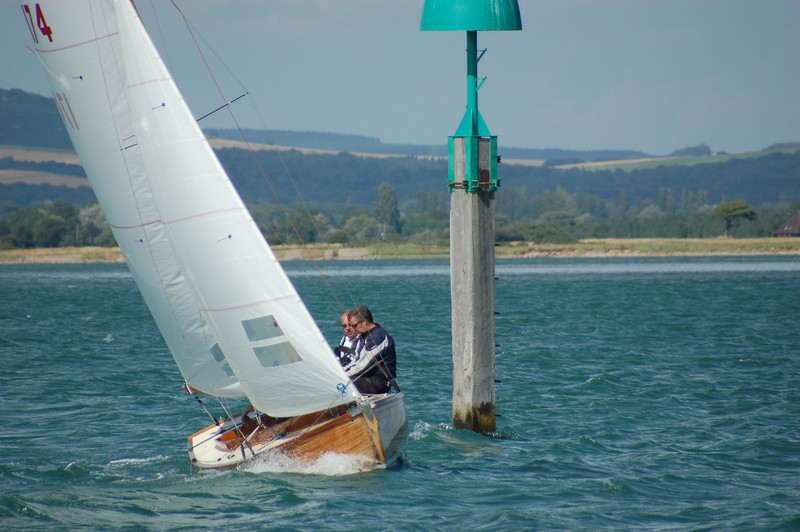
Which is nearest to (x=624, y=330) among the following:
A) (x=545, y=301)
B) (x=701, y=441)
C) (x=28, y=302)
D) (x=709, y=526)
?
(x=545, y=301)

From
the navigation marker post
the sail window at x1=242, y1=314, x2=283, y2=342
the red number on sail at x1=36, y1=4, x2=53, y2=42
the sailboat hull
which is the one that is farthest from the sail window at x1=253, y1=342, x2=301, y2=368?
the red number on sail at x1=36, y1=4, x2=53, y2=42

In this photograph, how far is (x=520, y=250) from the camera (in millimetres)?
95188

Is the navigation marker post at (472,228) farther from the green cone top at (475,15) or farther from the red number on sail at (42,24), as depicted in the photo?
the red number on sail at (42,24)

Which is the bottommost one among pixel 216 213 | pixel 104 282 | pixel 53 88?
pixel 104 282

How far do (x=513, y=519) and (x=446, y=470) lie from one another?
1917mm

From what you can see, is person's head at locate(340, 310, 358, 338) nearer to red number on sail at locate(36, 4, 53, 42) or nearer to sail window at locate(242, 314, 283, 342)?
sail window at locate(242, 314, 283, 342)

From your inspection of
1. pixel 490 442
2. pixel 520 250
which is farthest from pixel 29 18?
pixel 520 250

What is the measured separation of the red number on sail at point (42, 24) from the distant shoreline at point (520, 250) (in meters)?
76.6

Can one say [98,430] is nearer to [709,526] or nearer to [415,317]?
[709,526]

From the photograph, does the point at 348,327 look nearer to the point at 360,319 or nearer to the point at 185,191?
the point at 360,319

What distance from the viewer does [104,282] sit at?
212ft

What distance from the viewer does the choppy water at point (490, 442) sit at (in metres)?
11.8

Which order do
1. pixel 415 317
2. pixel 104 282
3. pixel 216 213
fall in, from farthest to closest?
pixel 104 282, pixel 415 317, pixel 216 213

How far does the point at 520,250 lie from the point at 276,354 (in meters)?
83.4
